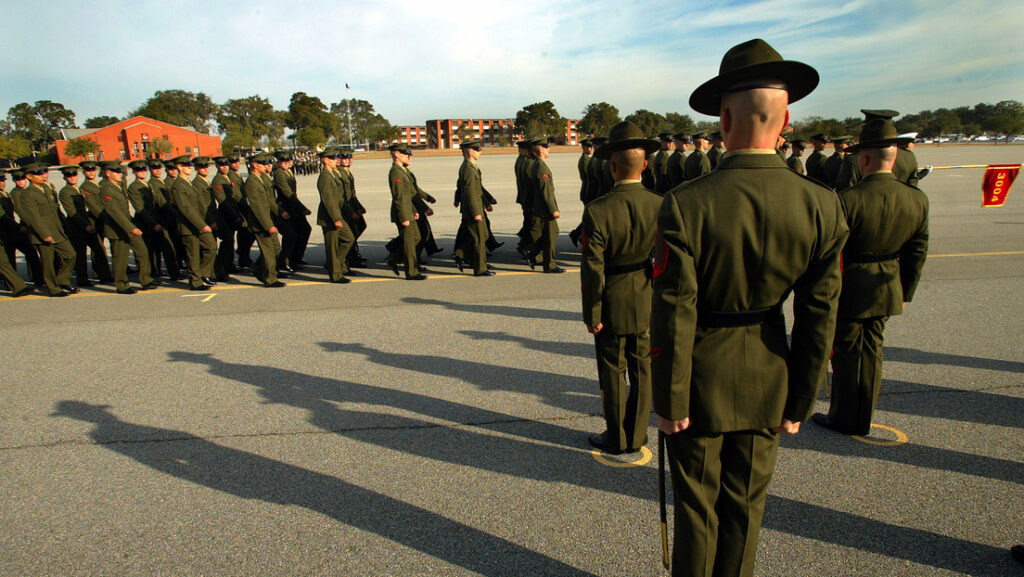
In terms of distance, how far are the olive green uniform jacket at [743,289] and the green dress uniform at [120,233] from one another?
8800 millimetres

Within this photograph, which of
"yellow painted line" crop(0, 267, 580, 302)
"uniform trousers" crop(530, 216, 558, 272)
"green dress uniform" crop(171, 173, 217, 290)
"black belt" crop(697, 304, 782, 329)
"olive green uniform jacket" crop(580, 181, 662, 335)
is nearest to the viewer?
"black belt" crop(697, 304, 782, 329)

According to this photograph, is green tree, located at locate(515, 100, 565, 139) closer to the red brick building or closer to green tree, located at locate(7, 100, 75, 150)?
the red brick building

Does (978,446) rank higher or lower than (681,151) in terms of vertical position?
lower

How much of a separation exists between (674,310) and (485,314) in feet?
16.2

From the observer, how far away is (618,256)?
341cm

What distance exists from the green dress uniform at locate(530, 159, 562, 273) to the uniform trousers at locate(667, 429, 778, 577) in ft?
20.0

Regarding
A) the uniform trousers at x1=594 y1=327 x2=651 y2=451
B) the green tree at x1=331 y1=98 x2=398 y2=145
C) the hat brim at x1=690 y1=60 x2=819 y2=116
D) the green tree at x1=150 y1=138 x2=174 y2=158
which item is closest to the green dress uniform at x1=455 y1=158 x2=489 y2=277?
the uniform trousers at x1=594 y1=327 x2=651 y2=451

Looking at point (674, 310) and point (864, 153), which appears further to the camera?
point (864, 153)

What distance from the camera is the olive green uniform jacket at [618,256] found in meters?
3.29

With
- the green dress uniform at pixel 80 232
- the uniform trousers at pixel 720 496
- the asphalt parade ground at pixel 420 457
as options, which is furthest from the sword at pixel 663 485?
the green dress uniform at pixel 80 232

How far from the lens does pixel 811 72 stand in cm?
179

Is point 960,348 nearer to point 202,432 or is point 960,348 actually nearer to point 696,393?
→ point 696,393

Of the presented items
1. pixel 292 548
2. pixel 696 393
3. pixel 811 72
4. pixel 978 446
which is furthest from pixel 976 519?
pixel 292 548

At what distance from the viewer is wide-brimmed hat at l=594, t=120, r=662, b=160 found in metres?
3.32
